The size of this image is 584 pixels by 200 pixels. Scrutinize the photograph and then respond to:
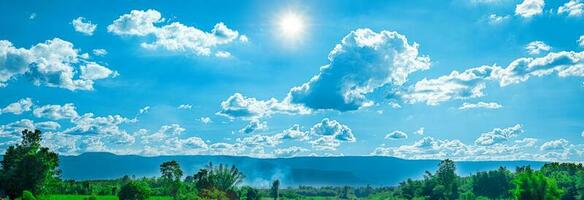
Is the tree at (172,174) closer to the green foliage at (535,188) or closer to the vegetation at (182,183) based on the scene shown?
the vegetation at (182,183)

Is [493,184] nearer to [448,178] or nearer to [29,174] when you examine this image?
[448,178]

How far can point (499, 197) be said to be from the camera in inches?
5832

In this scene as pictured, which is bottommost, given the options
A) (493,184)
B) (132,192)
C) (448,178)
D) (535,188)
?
(535,188)

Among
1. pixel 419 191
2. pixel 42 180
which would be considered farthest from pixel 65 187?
pixel 419 191

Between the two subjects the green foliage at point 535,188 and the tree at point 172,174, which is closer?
the green foliage at point 535,188

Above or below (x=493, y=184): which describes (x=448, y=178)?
above

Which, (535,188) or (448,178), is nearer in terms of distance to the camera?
(535,188)

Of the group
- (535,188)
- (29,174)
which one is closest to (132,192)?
(29,174)

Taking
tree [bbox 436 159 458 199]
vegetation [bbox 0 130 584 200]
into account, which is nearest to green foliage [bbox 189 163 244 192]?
vegetation [bbox 0 130 584 200]

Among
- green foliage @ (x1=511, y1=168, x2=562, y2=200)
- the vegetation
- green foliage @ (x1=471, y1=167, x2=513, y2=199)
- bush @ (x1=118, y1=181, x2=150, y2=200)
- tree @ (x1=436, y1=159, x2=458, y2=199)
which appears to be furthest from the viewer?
green foliage @ (x1=471, y1=167, x2=513, y2=199)

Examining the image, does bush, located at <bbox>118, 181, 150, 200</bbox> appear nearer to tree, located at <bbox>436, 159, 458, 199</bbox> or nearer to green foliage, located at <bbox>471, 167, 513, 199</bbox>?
tree, located at <bbox>436, 159, 458, 199</bbox>

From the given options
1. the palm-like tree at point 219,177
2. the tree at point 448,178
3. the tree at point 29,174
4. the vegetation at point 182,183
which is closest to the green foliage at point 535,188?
the vegetation at point 182,183

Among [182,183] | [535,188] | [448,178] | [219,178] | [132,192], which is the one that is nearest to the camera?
[132,192]

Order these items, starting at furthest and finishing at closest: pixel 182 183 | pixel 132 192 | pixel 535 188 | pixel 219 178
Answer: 1. pixel 182 183
2. pixel 219 178
3. pixel 535 188
4. pixel 132 192
